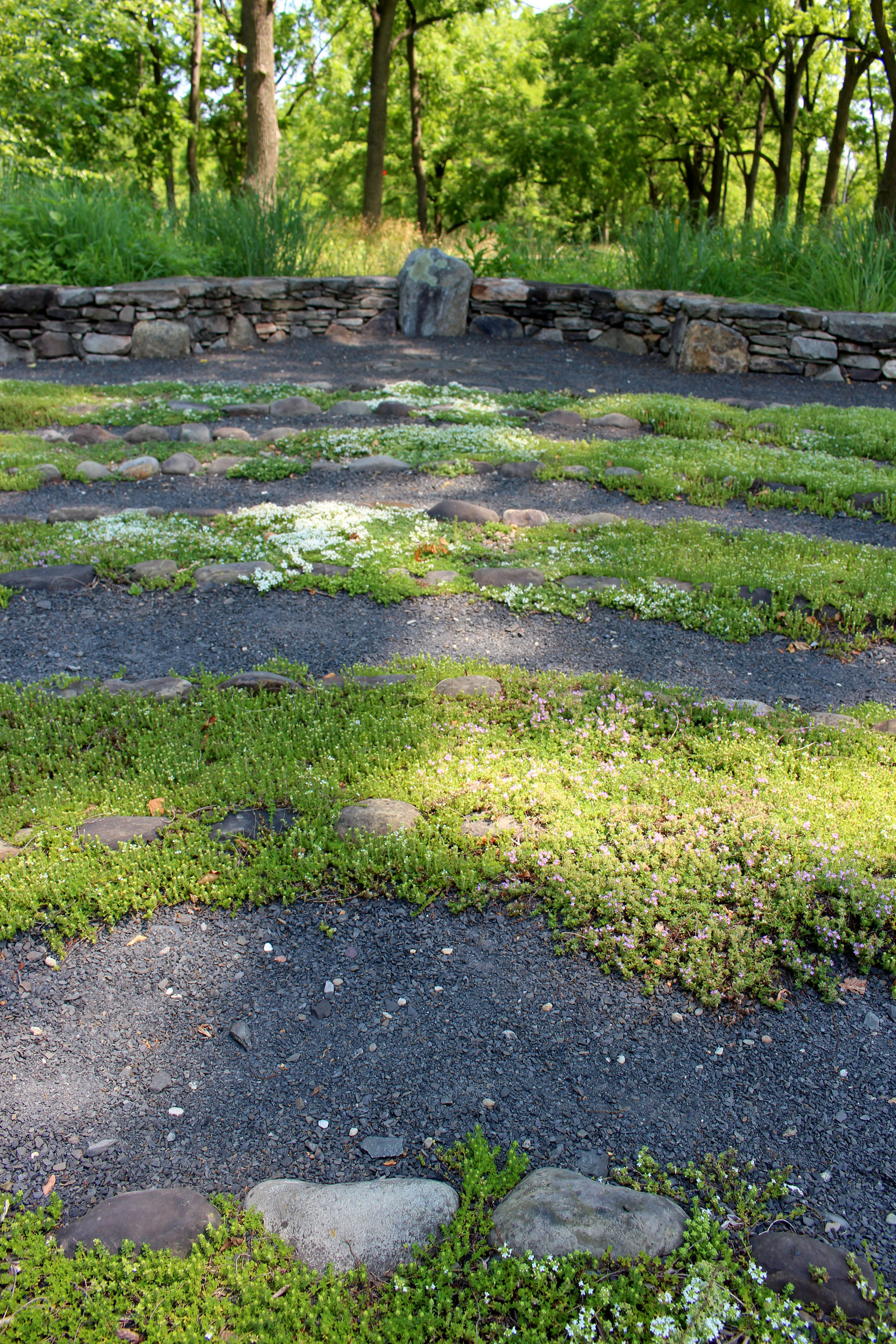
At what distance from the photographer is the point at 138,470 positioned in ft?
20.6

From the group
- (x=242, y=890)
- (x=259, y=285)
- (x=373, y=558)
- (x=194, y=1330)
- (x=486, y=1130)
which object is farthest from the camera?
(x=259, y=285)

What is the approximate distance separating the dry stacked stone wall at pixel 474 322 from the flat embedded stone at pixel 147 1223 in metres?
10.1

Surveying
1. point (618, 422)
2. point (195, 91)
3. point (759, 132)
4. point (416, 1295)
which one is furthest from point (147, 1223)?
point (759, 132)

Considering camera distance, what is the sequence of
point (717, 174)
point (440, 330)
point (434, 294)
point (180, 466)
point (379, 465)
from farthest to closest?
1. point (717, 174)
2. point (440, 330)
3. point (434, 294)
4. point (379, 465)
5. point (180, 466)

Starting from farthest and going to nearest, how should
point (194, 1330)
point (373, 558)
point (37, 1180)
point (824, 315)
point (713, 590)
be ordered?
point (824, 315) < point (373, 558) < point (713, 590) < point (37, 1180) < point (194, 1330)

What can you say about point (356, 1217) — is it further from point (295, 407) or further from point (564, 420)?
point (295, 407)

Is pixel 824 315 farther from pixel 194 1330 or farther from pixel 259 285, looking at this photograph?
pixel 194 1330

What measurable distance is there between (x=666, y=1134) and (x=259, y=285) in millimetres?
11089

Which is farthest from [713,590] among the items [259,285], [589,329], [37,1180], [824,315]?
[259,285]

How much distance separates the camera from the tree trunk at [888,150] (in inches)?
457

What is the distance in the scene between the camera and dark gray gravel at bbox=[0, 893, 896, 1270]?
189 centimetres

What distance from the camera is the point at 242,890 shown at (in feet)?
8.45

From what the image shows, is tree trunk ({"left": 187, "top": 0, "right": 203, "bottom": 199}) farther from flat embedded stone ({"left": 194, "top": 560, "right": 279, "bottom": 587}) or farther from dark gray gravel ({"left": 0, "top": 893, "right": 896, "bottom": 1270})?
dark gray gravel ({"left": 0, "top": 893, "right": 896, "bottom": 1270})

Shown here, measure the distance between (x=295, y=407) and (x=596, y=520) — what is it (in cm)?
378
